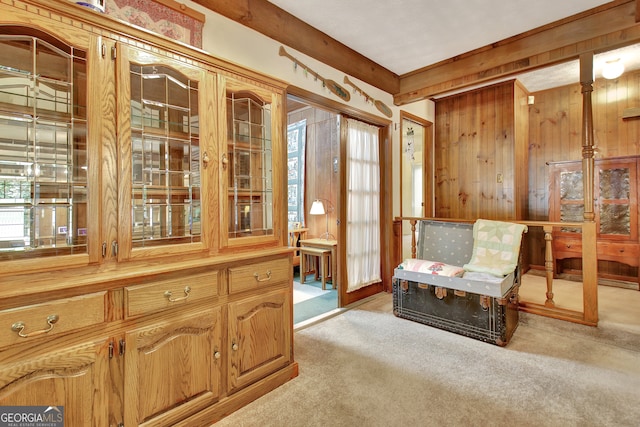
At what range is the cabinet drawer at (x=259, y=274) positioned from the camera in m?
1.74

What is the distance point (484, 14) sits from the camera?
2619mm

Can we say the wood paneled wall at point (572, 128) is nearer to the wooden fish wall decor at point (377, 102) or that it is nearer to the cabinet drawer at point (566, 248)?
the cabinet drawer at point (566, 248)

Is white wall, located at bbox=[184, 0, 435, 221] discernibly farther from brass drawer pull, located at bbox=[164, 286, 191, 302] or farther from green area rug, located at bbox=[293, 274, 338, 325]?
green area rug, located at bbox=[293, 274, 338, 325]

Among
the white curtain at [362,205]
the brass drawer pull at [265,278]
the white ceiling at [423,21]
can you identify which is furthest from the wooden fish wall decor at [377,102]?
the brass drawer pull at [265,278]

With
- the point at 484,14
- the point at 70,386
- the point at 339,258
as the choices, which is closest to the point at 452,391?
the point at 339,258

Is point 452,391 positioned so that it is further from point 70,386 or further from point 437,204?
point 437,204

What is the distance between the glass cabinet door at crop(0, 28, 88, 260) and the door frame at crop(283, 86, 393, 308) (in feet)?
7.00

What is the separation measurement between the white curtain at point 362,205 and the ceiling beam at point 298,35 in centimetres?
58

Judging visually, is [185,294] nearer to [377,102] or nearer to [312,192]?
[377,102]

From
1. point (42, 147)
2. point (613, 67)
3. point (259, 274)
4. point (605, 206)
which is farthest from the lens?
point (605, 206)

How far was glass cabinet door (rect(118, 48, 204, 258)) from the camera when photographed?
1418mm

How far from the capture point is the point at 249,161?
1.96m

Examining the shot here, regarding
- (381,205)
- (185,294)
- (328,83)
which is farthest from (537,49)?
(185,294)

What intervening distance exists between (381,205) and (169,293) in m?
2.95
